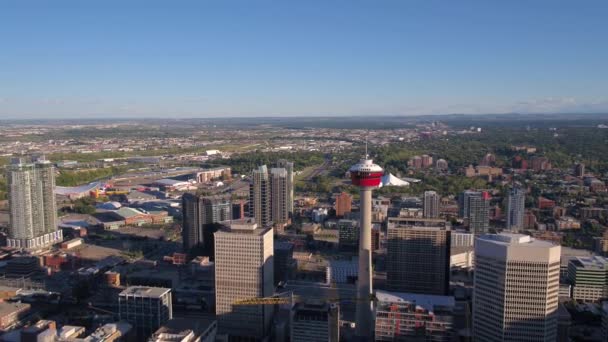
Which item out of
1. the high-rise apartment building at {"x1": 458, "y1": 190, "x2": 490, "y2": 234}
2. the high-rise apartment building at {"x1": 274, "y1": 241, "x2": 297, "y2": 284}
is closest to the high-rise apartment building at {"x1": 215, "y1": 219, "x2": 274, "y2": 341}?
the high-rise apartment building at {"x1": 274, "y1": 241, "x2": 297, "y2": 284}

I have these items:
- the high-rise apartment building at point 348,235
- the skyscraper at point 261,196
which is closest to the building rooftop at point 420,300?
the high-rise apartment building at point 348,235

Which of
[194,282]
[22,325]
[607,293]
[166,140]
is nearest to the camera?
[22,325]

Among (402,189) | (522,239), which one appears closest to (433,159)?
(402,189)

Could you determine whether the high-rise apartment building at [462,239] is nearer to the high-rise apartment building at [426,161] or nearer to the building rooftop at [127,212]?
the building rooftop at [127,212]

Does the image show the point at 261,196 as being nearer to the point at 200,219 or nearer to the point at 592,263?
the point at 200,219

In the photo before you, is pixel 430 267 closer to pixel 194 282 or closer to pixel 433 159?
pixel 194 282

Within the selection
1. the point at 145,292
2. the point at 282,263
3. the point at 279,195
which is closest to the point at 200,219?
the point at 282,263
